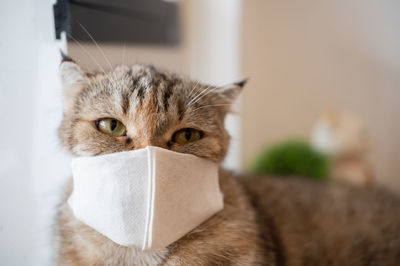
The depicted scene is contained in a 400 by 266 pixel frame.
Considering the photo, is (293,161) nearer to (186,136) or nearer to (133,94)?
(186,136)

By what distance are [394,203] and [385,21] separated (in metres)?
1.21

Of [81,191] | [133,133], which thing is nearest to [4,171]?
[81,191]

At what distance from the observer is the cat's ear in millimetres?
706

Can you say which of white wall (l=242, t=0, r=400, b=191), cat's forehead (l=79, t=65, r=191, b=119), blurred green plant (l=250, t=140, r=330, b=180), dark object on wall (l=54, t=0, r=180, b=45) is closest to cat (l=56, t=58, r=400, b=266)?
cat's forehead (l=79, t=65, r=191, b=119)

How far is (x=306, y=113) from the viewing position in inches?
77.9

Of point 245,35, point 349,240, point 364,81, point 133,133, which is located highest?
point 245,35

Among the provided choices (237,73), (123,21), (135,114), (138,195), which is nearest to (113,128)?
(135,114)

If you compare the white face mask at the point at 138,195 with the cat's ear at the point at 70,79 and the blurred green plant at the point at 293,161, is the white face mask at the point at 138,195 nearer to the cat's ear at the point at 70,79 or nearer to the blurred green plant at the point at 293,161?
the cat's ear at the point at 70,79

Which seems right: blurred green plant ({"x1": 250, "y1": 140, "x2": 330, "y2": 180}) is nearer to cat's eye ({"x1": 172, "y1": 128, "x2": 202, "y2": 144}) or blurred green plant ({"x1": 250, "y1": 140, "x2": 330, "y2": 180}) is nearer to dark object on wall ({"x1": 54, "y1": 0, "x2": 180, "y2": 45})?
dark object on wall ({"x1": 54, "y1": 0, "x2": 180, "y2": 45})

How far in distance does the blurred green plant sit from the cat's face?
35.3 inches

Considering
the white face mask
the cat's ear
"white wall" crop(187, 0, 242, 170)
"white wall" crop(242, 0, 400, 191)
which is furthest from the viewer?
"white wall" crop(242, 0, 400, 191)

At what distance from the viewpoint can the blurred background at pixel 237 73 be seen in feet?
2.25

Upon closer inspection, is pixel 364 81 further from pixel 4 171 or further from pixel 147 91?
pixel 4 171

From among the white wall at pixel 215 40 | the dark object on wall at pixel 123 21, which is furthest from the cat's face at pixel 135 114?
the white wall at pixel 215 40
